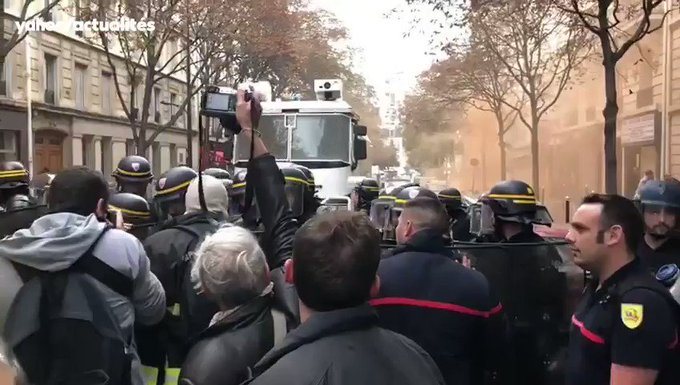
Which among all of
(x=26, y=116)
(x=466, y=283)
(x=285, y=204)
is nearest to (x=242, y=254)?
(x=285, y=204)

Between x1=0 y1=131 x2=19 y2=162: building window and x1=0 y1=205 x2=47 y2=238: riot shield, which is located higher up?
x1=0 y1=131 x2=19 y2=162: building window

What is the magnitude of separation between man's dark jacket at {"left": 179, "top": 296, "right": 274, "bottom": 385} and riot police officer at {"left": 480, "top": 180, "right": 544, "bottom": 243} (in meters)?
Result: 2.36

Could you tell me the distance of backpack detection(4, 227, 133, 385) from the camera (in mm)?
3038

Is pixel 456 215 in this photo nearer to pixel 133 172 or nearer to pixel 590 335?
pixel 133 172

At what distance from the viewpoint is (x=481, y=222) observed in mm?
4941

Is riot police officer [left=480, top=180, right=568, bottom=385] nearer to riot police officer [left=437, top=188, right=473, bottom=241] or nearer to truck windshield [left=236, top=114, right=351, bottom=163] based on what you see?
riot police officer [left=437, top=188, right=473, bottom=241]

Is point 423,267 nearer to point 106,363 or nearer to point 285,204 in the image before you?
point 285,204

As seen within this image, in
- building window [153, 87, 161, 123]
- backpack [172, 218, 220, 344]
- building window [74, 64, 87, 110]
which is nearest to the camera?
backpack [172, 218, 220, 344]

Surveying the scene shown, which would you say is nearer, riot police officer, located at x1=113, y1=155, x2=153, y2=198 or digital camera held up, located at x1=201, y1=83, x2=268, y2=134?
digital camera held up, located at x1=201, y1=83, x2=268, y2=134

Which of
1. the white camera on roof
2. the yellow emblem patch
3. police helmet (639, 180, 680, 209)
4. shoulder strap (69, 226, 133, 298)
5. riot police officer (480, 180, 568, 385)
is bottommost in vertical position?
riot police officer (480, 180, 568, 385)

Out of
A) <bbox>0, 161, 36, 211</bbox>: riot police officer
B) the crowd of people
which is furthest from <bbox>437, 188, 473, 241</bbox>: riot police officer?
<bbox>0, 161, 36, 211</bbox>: riot police officer

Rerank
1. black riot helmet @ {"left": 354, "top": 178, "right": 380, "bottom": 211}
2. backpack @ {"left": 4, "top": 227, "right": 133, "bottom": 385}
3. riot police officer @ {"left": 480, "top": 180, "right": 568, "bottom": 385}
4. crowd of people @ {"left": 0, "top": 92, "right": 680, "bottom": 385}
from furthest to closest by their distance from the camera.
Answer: black riot helmet @ {"left": 354, "top": 178, "right": 380, "bottom": 211} → riot police officer @ {"left": 480, "top": 180, "right": 568, "bottom": 385} → backpack @ {"left": 4, "top": 227, "right": 133, "bottom": 385} → crowd of people @ {"left": 0, "top": 92, "right": 680, "bottom": 385}

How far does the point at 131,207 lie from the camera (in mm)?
5219

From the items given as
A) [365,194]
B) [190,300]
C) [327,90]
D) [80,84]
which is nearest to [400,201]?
[190,300]
